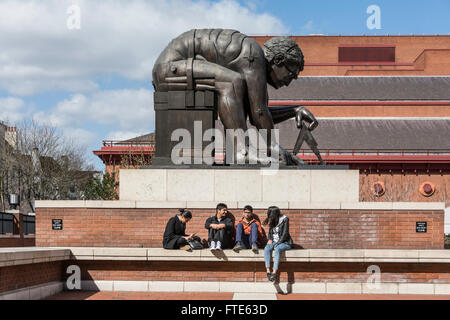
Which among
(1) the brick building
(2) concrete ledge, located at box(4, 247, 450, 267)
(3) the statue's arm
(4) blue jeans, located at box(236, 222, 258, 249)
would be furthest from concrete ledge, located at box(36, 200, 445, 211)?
(1) the brick building

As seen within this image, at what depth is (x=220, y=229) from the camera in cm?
956

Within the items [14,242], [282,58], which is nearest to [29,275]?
[282,58]

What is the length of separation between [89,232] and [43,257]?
1758 millimetres

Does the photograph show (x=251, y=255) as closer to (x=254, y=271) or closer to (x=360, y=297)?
(x=254, y=271)

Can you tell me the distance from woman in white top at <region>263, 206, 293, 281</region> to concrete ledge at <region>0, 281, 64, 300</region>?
388cm

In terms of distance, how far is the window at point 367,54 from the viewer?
184 ft

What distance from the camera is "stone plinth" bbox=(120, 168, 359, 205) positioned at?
1045 cm

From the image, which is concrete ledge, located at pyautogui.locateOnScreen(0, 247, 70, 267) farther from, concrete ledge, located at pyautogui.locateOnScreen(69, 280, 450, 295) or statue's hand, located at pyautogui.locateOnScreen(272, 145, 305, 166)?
statue's hand, located at pyautogui.locateOnScreen(272, 145, 305, 166)

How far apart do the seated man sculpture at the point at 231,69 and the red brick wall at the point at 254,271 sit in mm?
2457

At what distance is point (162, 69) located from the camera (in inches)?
445

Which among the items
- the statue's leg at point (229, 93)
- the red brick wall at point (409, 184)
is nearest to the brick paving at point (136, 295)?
the statue's leg at point (229, 93)

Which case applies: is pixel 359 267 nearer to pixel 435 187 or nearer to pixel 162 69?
pixel 162 69

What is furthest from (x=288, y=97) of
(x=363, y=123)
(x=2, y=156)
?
(x=2, y=156)

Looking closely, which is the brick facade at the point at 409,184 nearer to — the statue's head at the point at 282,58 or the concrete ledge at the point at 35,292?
the statue's head at the point at 282,58
